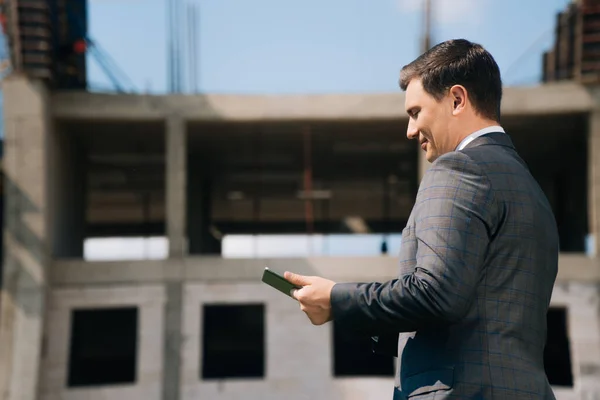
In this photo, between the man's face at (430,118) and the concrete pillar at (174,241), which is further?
the concrete pillar at (174,241)

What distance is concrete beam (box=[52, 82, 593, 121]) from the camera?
63.9ft

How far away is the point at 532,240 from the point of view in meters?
2.44

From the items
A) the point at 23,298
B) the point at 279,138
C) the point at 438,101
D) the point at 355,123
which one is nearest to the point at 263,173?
the point at 279,138

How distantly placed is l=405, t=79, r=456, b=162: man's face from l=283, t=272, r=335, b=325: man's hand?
61 cm

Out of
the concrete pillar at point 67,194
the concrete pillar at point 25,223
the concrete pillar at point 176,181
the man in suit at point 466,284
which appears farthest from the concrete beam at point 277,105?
the man in suit at point 466,284

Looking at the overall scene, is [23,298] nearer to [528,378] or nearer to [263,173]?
[263,173]

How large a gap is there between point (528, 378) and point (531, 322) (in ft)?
0.58

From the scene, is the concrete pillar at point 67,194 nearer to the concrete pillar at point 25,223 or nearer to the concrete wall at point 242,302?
the concrete pillar at point 25,223

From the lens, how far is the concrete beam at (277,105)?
19484mm

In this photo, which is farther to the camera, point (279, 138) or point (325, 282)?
point (279, 138)

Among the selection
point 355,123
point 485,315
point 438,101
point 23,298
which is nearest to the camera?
point 485,315

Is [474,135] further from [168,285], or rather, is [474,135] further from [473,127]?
[168,285]

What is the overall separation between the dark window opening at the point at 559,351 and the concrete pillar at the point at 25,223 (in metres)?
12.8

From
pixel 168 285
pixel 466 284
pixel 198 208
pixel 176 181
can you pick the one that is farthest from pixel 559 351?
pixel 466 284
